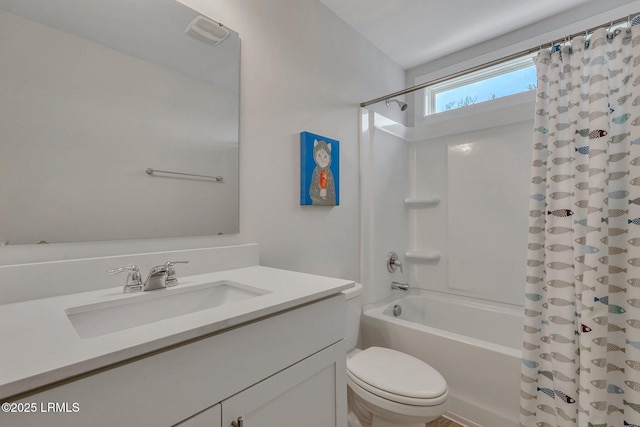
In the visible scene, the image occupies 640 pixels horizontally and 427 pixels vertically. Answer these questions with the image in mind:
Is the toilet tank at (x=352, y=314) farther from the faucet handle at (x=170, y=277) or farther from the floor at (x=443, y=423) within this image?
the faucet handle at (x=170, y=277)

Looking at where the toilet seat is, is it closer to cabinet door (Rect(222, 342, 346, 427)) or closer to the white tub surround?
cabinet door (Rect(222, 342, 346, 427))

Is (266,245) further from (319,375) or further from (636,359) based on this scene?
(636,359)

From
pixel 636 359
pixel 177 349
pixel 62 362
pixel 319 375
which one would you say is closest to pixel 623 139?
pixel 636 359

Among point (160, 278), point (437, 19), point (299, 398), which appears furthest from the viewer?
point (437, 19)

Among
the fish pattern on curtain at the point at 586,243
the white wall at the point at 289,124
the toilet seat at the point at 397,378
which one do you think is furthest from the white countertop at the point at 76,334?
the fish pattern on curtain at the point at 586,243

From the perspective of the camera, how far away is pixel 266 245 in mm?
1438

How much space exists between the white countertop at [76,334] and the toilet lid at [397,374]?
1.89 ft

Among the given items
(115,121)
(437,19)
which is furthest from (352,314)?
(437,19)

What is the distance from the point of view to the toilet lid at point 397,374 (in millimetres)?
1145

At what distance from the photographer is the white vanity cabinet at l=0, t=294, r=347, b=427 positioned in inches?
18.6

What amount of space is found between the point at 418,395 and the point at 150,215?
1231 mm

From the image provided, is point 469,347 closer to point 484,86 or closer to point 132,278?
point 132,278

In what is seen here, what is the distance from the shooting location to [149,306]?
2.88ft

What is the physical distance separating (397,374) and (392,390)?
11 cm
